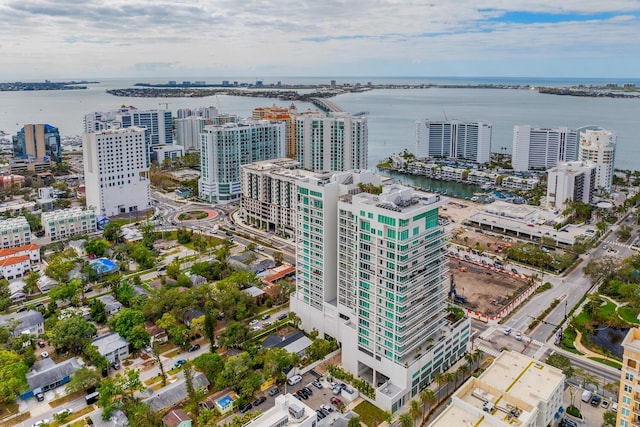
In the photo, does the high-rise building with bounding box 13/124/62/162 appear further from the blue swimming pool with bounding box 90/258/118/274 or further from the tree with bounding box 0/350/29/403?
the tree with bounding box 0/350/29/403

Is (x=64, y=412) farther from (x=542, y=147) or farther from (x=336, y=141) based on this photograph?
(x=542, y=147)

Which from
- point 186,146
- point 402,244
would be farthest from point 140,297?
point 186,146

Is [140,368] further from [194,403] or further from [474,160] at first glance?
[474,160]

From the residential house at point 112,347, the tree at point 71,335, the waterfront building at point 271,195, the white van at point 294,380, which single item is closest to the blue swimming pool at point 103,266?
the tree at point 71,335

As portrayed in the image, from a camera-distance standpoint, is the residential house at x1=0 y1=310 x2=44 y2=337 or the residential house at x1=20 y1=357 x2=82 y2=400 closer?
the residential house at x1=20 y1=357 x2=82 y2=400

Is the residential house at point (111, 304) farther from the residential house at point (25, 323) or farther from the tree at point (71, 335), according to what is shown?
the tree at point (71, 335)

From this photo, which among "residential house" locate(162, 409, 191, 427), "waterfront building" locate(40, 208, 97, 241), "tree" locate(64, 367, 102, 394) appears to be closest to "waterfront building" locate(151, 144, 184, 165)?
"waterfront building" locate(40, 208, 97, 241)

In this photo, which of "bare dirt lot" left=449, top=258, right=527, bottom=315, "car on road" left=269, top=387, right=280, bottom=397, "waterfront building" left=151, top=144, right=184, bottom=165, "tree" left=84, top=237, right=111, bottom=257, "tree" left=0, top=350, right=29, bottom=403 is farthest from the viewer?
"waterfront building" left=151, top=144, right=184, bottom=165
